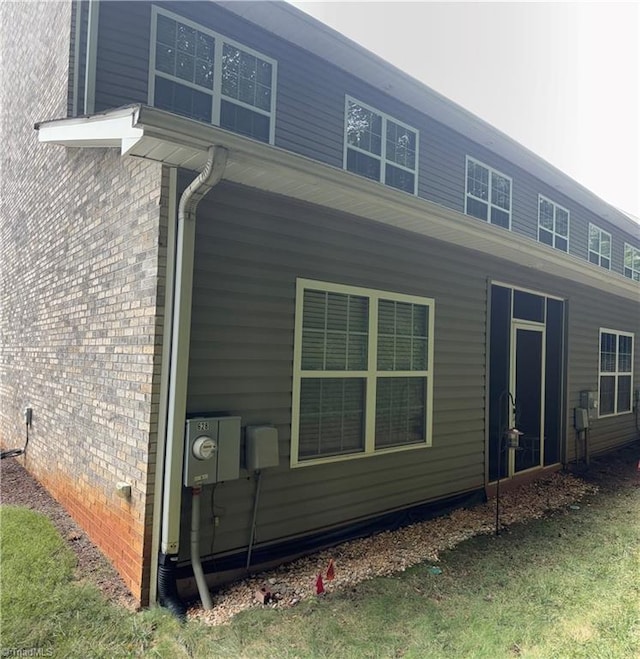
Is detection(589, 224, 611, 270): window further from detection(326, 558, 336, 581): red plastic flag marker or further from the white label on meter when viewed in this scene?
the white label on meter

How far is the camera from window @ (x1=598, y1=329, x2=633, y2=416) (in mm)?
8238

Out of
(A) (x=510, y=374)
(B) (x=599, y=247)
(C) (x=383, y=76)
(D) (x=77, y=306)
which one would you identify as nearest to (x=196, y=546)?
(D) (x=77, y=306)

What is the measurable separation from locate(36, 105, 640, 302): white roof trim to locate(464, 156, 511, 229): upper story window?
3882mm

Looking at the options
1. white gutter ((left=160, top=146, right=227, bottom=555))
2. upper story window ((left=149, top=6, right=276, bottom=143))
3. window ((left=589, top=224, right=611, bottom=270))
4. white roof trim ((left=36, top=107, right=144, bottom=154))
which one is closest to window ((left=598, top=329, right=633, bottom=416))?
window ((left=589, top=224, right=611, bottom=270))

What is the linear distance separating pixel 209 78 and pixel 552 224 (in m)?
8.83

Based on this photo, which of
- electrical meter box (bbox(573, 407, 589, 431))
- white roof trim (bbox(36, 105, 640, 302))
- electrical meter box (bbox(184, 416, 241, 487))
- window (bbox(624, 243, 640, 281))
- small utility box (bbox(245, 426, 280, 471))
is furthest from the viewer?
window (bbox(624, 243, 640, 281))

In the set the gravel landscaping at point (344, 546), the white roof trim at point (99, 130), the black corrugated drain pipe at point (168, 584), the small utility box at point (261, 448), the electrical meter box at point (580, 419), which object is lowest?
the gravel landscaping at point (344, 546)

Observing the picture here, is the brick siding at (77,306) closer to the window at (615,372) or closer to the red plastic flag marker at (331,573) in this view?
the red plastic flag marker at (331,573)

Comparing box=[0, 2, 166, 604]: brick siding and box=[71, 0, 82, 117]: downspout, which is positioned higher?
box=[71, 0, 82, 117]: downspout

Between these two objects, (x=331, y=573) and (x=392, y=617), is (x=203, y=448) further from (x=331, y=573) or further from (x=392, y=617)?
(x=392, y=617)

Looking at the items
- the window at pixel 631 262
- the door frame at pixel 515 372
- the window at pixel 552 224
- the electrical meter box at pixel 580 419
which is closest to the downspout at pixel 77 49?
the door frame at pixel 515 372

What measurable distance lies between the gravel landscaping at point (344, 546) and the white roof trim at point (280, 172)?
9.75ft

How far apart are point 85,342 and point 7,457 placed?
11.8ft

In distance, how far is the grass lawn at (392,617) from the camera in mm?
2600
